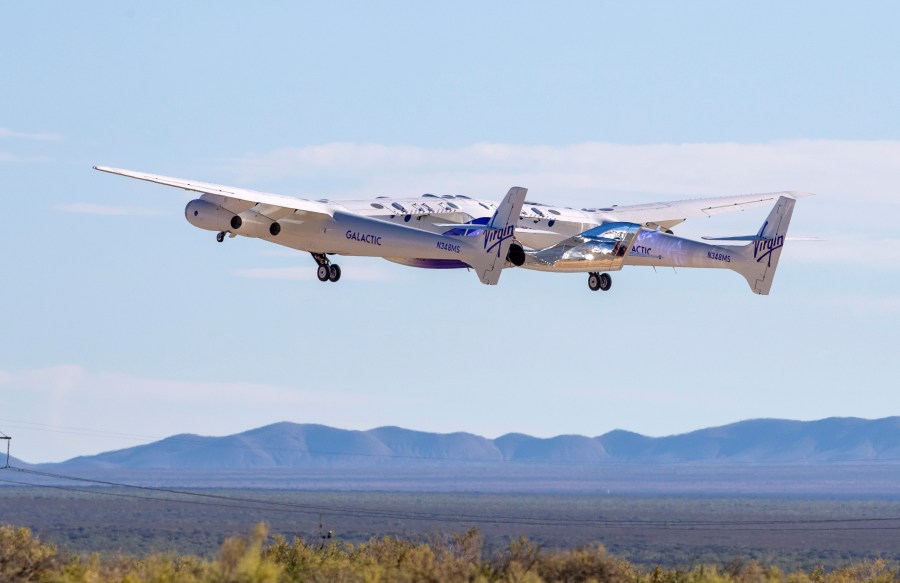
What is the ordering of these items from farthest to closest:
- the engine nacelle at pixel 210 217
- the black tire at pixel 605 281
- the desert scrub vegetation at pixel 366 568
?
the black tire at pixel 605 281 < the engine nacelle at pixel 210 217 < the desert scrub vegetation at pixel 366 568

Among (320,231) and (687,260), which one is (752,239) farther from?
(320,231)

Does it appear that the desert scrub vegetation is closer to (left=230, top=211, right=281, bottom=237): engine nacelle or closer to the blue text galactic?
the blue text galactic

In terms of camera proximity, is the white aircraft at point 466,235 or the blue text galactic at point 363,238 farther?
the blue text galactic at point 363,238

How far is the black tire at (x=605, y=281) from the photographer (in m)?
68.0

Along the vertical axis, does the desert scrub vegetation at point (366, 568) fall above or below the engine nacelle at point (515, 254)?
below

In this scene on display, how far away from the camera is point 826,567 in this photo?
11944 cm

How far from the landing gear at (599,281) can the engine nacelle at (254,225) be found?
41.2ft

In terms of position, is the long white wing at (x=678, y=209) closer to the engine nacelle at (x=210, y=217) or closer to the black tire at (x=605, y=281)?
the black tire at (x=605, y=281)

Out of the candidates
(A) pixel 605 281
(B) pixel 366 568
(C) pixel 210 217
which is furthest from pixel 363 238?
(B) pixel 366 568

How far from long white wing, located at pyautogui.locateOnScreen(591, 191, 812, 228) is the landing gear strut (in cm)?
1606

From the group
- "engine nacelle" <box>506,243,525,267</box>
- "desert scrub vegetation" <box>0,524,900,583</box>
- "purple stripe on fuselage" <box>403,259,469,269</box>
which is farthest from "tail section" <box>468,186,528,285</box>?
"desert scrub vegetation" <box>0,524,900,583</box>

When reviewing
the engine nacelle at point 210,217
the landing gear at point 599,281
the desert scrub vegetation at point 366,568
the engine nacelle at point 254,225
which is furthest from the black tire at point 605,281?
the desert scrub vegetation at point 366,568

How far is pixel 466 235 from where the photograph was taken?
202 ft

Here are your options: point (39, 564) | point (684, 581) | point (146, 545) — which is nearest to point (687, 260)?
point (684, 581)
